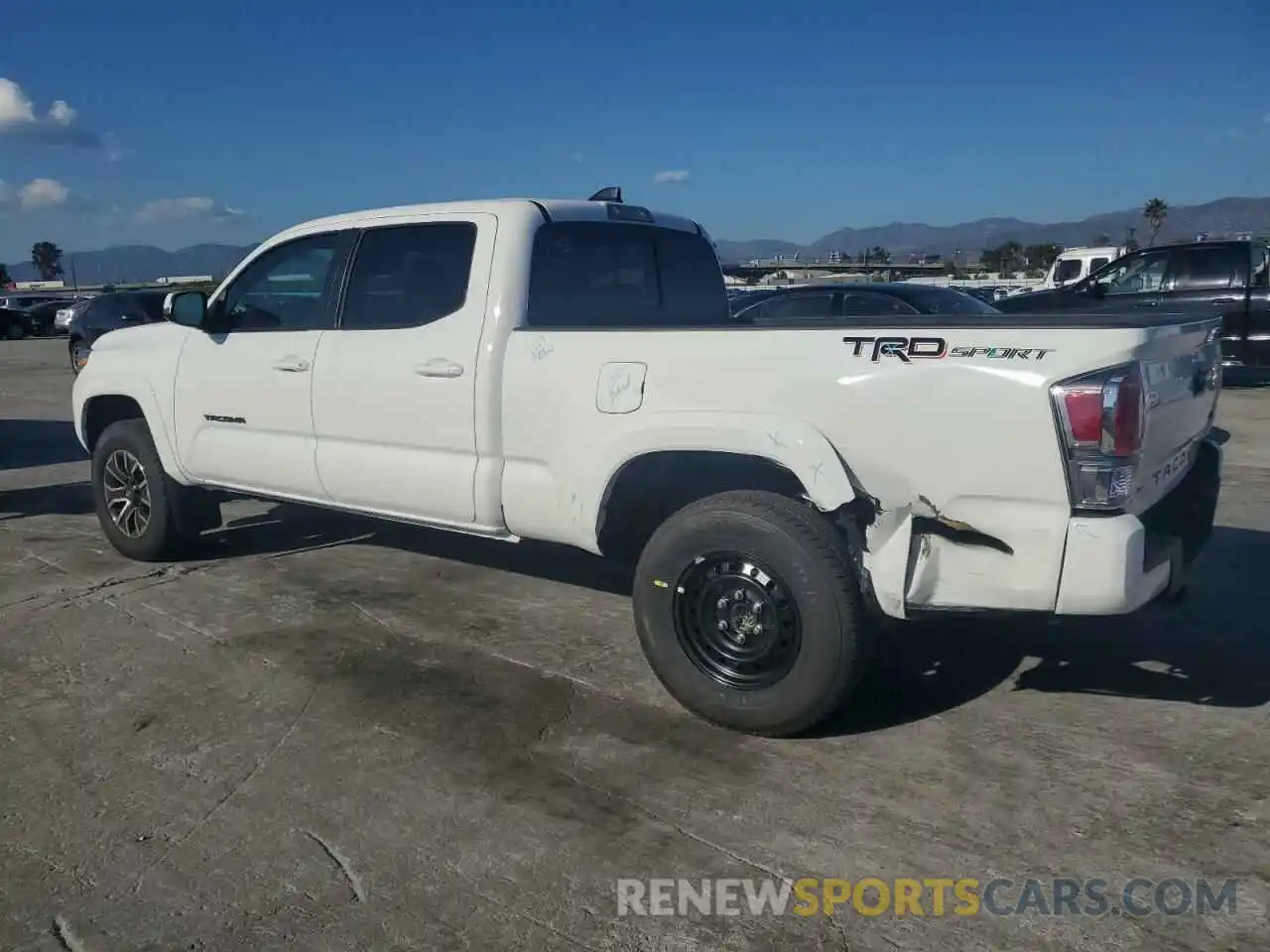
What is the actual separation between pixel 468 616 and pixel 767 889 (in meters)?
2.67

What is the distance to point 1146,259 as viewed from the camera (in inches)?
580

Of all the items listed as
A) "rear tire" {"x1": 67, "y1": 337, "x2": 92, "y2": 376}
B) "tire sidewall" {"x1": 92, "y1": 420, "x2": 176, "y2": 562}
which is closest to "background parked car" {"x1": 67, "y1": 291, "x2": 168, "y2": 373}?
"rear tire" {"x1": 67, "y1": 337, "x2": 92, "y2": 376}

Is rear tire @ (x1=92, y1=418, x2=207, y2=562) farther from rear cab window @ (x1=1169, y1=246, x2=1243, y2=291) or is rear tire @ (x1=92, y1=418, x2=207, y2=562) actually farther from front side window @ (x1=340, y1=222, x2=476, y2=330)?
rear cab window @ (x1=1169, y1=246, x2=1243, y2=291)

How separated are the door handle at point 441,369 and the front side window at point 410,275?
21cm

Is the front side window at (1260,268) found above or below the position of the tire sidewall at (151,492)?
above

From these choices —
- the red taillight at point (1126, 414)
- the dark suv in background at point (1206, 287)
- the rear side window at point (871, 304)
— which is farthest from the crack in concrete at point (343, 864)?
the dark suv in background at point (1206, 287)

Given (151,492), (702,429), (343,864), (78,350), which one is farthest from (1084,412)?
(78,350)

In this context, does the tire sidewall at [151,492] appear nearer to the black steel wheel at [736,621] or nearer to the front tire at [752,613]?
the front tire at [752,613]

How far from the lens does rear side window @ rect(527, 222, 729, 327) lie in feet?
15.7

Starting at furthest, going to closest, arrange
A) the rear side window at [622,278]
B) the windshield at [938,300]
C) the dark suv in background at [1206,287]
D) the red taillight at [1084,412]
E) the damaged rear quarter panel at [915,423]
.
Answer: the dark suv in background at [1206,287] → the windshield at [938,300] → the rear side window at [622,278] → the damaged rear quarter panel at [915,423] → the red taillight at [1084,412]

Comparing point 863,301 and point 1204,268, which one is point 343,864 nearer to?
point 863,301

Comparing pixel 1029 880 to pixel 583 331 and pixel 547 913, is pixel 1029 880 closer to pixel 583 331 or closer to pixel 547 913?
pixel 547 913

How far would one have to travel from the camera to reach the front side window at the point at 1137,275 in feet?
48.1

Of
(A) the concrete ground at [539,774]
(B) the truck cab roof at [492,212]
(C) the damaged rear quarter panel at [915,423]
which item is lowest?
(A) the concrete ground at [539,774]
